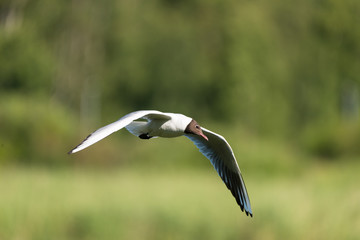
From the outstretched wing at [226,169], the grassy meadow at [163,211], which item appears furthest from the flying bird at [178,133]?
the grassy meadow at [163,211]

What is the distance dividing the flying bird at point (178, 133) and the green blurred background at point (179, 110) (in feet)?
9.16

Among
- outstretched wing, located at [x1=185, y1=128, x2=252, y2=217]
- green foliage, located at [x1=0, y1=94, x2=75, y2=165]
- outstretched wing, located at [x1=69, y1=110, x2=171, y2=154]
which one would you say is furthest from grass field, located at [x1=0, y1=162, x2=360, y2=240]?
green foliage, located at [x1=0, y1=94, x2=75, y2=165]

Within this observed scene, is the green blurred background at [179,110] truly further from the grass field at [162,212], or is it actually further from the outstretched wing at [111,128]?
the outstretched wing at [111,128]

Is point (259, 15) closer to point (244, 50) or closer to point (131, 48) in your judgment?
point (244, 50)

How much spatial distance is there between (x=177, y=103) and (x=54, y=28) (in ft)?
19.2

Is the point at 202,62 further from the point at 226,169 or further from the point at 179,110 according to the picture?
the point at 226,169

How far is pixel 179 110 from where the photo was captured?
86.4 feet

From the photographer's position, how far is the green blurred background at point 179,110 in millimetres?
9016

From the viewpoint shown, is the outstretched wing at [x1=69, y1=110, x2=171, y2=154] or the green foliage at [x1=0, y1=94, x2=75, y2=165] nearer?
the outstretched wing at [x1=69, y1=110, x2=171, y2=154]

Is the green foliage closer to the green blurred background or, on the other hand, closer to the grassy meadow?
the green blurred background

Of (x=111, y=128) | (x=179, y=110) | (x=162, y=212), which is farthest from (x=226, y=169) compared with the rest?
(x=179, y=110)

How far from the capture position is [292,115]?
105ft

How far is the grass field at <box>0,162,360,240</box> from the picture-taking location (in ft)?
27.8

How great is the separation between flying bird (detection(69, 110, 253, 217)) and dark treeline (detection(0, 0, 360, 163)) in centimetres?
1831
